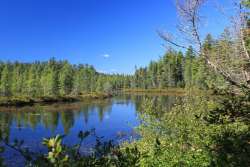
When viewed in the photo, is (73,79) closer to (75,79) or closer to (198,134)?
(75,79)

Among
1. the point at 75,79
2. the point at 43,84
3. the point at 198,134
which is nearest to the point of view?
the point at 198,134

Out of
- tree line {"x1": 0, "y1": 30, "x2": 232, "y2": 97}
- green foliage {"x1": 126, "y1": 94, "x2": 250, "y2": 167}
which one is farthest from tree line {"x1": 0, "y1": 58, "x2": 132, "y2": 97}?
green foliage {"x1": 126, "y1": 94, "x2": 250, "y2": 167}

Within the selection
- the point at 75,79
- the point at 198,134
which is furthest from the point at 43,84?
the point at 198,134

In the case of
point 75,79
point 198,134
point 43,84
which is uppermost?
point 75,79

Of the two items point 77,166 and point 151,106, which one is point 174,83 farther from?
point 77,166

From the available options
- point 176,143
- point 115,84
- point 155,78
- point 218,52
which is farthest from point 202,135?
point 115,84

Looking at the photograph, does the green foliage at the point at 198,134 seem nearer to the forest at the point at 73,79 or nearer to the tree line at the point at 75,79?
the tree line at the point at 75,79

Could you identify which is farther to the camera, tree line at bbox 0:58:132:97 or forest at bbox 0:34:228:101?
forest at bbox 0:34:228:101

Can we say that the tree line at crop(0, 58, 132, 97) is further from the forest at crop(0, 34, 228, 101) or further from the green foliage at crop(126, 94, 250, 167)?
the green foliage at crop(126, 94, 250, 167)

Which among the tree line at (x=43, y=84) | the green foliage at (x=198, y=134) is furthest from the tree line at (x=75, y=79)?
the green foliage at (x=198, y=134)

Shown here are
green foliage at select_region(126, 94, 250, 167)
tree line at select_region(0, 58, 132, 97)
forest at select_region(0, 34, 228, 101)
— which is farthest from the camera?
forest at select_region(0, 34, 228, 101)

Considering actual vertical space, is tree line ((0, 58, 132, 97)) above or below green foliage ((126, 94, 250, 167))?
above

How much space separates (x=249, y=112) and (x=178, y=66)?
125706 mm

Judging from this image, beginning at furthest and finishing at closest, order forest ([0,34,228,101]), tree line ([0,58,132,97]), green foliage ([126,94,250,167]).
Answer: forest ([0,34,228,101]) < tree line ([0,58,132,97]) < green foliage ([126,94,250,167])
